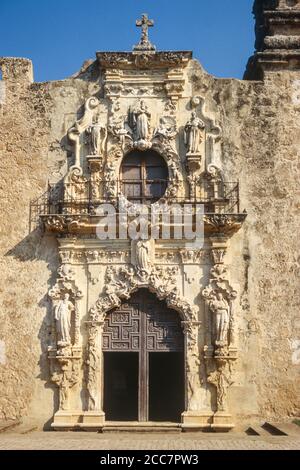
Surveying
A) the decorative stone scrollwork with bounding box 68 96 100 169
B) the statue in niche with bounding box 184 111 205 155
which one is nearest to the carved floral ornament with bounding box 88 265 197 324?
the statue in niche with bounding box 184 111 205 155

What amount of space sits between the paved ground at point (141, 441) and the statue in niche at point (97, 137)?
5726mm

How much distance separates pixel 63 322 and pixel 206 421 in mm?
3410

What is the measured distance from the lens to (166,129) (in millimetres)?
14617

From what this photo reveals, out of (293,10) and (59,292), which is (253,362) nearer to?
(59,292)

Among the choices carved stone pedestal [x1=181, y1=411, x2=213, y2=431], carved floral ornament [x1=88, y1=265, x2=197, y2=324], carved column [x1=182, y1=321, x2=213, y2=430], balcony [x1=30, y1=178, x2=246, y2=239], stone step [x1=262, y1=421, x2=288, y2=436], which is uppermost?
balcony [x1=30, y1=178, x2=246, y2=239]

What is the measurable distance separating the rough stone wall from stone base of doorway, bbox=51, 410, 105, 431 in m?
0.33

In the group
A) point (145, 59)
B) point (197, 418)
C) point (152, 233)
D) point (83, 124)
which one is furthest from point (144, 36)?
point (197, 418)

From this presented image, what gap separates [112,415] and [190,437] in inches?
163

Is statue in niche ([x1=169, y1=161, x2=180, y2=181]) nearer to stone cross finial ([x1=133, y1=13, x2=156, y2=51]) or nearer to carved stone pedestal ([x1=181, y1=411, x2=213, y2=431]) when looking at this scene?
stone cross finial ([x1=133, y1=13, x2=156, y2=51])

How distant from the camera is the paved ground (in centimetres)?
1072

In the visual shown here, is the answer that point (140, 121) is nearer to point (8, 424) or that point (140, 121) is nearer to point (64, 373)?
point (64, 373)

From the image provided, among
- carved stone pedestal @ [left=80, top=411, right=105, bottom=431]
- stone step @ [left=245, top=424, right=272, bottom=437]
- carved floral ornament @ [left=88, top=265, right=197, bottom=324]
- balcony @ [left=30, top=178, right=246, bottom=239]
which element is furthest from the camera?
balcony @ [left=30, top=178, right=246, bottom=239]

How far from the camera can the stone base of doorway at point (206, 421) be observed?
13.3m

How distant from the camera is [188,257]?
14219 millimetres
